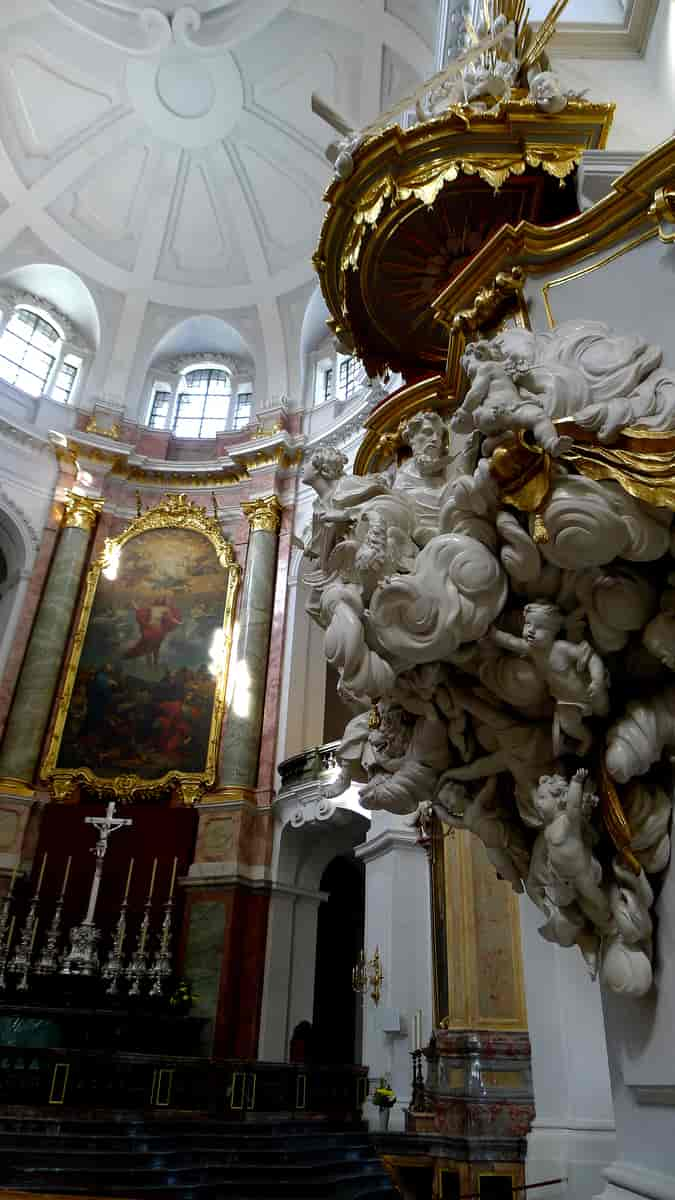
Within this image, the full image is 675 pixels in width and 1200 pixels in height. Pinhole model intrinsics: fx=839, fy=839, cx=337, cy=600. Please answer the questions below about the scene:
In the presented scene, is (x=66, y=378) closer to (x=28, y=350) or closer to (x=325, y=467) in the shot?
(x=28, y=350)

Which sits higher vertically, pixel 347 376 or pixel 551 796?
pixel 347 376

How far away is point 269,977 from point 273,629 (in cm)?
535

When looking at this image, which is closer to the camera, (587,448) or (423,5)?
(587,448)

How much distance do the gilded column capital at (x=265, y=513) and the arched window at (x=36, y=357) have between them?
4.35 meters

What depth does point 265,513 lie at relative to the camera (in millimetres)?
15086

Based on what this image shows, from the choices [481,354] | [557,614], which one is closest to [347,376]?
[481,354]

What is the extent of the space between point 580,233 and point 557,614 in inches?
58.6

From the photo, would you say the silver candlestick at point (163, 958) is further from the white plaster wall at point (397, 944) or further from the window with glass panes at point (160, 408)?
the window with glass panes at point (160, 408)

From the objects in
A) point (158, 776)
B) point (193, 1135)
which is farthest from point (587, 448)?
point (158, 776)

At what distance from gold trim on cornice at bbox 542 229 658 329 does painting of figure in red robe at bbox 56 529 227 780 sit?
36.5 ft

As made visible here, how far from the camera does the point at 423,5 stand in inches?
503

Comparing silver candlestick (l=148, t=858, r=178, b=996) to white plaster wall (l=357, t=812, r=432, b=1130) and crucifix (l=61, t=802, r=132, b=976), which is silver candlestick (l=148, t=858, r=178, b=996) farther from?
white plaster wall (l=357, t=812, r=432, b=1130)

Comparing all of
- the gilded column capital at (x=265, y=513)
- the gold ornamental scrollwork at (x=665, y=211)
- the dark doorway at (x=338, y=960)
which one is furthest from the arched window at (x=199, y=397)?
the gold ornamental scrollwork at (x=665, y=211)

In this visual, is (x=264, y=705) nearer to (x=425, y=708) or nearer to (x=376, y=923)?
(x=376, y=923)
